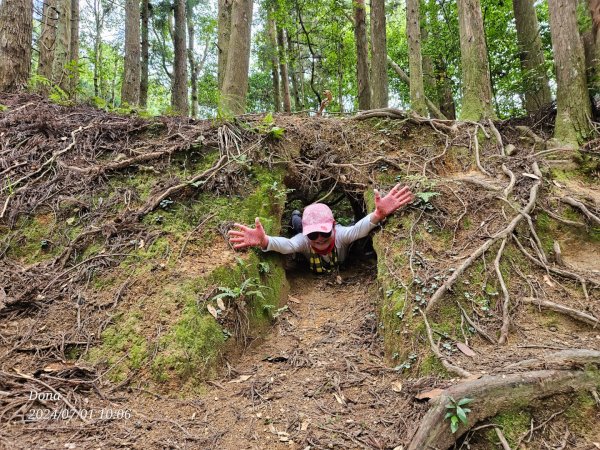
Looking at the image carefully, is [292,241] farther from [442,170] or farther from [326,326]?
[442,170]

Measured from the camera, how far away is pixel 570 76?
561cm

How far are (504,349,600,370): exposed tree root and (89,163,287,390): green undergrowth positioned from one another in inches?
98.5

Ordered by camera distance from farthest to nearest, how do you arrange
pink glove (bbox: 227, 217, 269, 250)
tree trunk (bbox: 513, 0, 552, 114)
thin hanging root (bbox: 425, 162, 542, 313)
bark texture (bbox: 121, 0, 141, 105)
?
bark texture (bbox: 121, 0, 141, 105), tree trunk (bbox: 513, 0, 552, 114), pink glove (bbox: 227, 217, 269, 250), thin hanging root (bbox: 425, 162, 542, 313)

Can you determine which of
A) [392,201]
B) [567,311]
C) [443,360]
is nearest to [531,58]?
[392,201]

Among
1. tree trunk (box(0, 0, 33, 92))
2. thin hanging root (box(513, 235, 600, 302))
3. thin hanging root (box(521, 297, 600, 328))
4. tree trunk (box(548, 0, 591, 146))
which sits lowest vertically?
thin hanging root (box(521, 297, 600, 328))

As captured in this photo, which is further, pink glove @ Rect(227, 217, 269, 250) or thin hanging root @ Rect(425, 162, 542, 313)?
pink glove @ Rect(227, 217, 269, 250)

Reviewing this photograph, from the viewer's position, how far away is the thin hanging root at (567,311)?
337cm

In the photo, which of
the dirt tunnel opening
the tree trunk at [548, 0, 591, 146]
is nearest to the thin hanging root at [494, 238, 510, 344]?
the dirt tunnel opening

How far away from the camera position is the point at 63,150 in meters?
5.19

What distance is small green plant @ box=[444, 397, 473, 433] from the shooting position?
2.50 m

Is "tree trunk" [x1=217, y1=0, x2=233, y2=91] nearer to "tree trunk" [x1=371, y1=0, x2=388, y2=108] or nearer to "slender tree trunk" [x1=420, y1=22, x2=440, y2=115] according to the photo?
"tree trunk" [x1=371, y1=0, x2=388, y2=108]

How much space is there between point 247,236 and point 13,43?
571 cm

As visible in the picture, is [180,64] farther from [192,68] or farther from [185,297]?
[185,297]

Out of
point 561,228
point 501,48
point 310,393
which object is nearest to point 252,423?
point 310,393
